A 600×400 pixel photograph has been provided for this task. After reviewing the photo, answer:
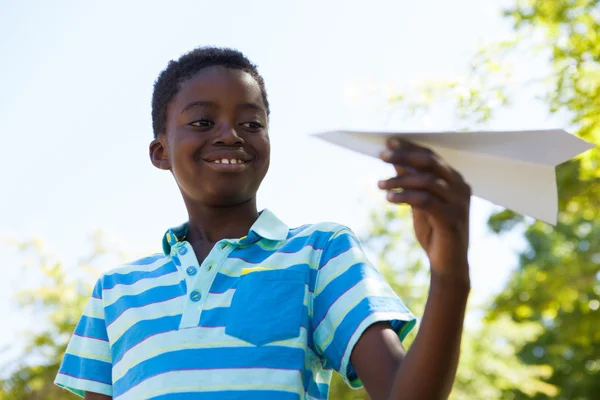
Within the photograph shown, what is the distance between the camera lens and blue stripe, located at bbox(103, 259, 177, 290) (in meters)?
1.91

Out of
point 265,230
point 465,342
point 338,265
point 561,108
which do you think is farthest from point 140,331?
point 465,342

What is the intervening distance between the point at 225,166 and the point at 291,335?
0.49m

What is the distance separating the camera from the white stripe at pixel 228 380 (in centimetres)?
156

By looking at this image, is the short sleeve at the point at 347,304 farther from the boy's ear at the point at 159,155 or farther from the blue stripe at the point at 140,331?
the boy's ear at the point at 159,155

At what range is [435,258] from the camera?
121 centimetres

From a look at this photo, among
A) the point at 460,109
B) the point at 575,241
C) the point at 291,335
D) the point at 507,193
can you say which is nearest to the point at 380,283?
the point at 291,335

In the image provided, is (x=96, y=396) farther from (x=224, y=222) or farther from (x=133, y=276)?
(x=224, y=222)

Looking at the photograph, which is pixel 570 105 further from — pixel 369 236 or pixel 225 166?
pixel 369 236

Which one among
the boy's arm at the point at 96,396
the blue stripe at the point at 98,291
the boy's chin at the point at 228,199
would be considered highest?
the boy's chin at the point at 228,199

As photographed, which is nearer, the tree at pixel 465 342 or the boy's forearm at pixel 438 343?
the boy's forearm at pixel 438 343

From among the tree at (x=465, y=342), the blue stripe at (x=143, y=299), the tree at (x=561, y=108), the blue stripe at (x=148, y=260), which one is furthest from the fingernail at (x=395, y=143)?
the tree at (x=465, y=342)

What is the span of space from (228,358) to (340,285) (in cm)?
28

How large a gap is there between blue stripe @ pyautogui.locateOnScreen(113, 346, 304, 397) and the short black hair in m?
0.73

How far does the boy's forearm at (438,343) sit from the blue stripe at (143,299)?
2.27ft
